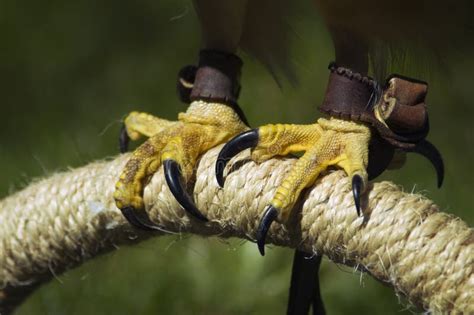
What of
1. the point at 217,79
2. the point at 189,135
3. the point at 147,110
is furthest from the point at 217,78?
the point at 147,110

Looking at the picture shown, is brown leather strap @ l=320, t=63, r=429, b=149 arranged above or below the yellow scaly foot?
above

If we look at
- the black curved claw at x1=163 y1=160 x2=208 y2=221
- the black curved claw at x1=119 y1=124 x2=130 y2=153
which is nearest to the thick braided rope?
the black curved claw at x1=163 y1=160 x2=208 y2=221

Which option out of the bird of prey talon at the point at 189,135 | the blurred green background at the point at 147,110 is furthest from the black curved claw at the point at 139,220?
the blurred green background at the point at 147,110

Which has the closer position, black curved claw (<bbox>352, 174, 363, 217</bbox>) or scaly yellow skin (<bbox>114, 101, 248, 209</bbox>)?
black curved claw (<bbox>352, 174, 363, 217</bbox>)

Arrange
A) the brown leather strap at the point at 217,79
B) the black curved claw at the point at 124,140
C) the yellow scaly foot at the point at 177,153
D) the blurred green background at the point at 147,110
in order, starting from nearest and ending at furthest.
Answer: the yellow scaly foot at the point at 177,153 → the brown leather strap at the point at 217,79 → the black curved claw at the point at 124,140 → the blurred green background at the point at 147,110

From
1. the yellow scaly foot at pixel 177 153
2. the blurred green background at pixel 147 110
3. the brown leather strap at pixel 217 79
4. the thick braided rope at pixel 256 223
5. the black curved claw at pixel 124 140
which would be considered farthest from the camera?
the blurred green background at pixel 147 110

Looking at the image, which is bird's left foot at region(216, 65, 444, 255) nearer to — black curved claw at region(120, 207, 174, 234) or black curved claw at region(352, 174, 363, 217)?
black curved claw at region(352, 174, 363, 217)

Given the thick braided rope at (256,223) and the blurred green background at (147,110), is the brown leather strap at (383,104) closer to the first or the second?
the thick braided rope at (256,223)
